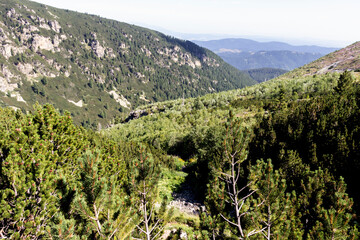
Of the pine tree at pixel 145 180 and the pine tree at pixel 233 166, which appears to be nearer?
the pine tree at pixel 145 180

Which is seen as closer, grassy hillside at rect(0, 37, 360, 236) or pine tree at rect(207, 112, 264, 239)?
grassy hillside at rect(0, 37, 360, 236)

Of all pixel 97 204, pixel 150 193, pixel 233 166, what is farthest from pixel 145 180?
pixel 233 166

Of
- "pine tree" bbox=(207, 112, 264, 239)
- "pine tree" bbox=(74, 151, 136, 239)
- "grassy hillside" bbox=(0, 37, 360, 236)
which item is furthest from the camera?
"pine tree" bbox=(207, 112, 264, 239)

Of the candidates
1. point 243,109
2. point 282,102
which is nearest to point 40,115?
point 282,102

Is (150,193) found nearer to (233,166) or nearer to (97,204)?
(97,204)

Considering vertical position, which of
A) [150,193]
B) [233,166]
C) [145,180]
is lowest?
[150,193]

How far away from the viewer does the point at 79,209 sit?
254 inches

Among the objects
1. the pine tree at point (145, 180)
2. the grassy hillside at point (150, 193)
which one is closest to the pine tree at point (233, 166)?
the grassy hillside at point (150, 193)

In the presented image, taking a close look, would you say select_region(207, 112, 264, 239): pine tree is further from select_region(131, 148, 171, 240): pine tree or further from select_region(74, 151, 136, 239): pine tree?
select_region(74, 151, 136, 239): pine tree

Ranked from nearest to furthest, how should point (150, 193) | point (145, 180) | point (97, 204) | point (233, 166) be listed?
point (97, 204) → point (145, 180) → point (150, 193) → point (233, 166)

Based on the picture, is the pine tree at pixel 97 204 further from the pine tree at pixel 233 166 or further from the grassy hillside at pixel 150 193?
the pine tree at pixel 233 166

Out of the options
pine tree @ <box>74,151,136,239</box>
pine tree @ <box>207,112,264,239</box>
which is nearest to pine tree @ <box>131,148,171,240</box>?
pine tree @ <box>74,151,136,239</box>

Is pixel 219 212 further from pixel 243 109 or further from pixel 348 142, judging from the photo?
pixel 243 109

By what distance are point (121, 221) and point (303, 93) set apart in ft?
→ 332
